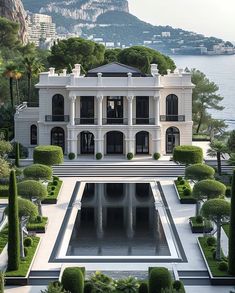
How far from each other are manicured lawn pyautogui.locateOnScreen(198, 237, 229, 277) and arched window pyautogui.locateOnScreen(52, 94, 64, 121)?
28338mm

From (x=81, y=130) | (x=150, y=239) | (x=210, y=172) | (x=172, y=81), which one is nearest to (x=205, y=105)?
(x=172, y=81)

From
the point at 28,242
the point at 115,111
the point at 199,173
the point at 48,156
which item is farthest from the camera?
the point at 115,111

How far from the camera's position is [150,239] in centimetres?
3625

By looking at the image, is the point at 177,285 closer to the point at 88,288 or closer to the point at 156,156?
the point at 88,288

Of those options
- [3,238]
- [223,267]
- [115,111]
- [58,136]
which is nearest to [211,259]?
[223,267]

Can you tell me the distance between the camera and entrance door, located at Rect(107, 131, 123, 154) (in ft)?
199

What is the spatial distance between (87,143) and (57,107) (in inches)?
172

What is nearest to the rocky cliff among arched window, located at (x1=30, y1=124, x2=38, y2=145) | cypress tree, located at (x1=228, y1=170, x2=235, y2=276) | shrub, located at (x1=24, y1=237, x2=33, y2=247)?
arched window, located at (x1=30, y1=124, x2=38, y2=145)

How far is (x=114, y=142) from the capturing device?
60.8 metres

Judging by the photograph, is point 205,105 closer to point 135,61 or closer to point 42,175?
point 135,61

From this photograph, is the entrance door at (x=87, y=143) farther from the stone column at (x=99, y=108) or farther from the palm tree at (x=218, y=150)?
the palm tree at (x=218, y=150)

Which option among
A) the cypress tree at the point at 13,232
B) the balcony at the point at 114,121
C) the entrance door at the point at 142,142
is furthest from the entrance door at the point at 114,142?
the cypress tree at the point at 13,232

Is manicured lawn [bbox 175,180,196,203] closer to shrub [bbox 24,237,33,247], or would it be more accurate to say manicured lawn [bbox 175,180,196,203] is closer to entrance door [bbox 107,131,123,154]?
entrance door [bbox 107,131,123,154]

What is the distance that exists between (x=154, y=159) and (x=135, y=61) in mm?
25996
